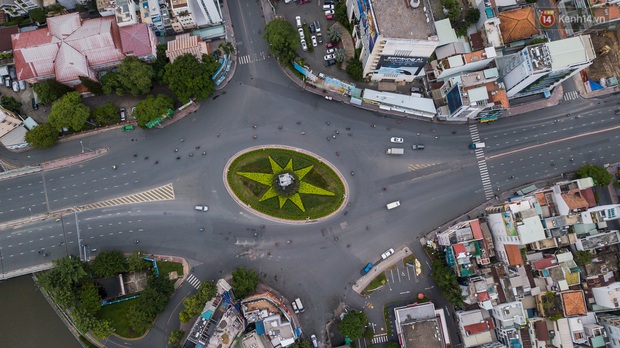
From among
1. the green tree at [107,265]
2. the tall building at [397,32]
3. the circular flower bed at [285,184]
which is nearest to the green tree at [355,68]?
the tall building at [397,32]

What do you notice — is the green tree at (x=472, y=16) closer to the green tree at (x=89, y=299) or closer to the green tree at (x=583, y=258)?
the green tree at (x=583, y=258)

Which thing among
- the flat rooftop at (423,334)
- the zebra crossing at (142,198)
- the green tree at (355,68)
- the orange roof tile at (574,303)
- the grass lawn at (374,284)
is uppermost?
the green tree at (355,68)

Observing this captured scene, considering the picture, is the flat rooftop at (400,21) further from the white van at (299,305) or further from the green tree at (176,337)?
the green tree at (176,337)

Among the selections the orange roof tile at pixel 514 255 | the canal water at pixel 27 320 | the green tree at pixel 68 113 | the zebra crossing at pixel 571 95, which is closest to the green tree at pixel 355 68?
the orange roof tile at pixel 514 255

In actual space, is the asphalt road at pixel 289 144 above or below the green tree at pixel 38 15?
below

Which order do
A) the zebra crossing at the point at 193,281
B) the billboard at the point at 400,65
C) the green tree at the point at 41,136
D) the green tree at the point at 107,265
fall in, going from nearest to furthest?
the green tree at the point at 107,265 < the billboard at the point at 400,65 < the green tree at the point at 41,136 < the zebra crossing at the point at 193,281

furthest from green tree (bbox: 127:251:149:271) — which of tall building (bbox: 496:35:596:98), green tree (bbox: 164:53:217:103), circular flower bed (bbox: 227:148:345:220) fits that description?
tall building (bbox: 496:35:596:98)

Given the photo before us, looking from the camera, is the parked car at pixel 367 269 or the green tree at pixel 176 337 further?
the parked car at pixel 367 269

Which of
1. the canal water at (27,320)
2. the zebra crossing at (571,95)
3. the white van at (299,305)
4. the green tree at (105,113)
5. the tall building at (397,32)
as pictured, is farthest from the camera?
the zebra crossing at (571,95)
